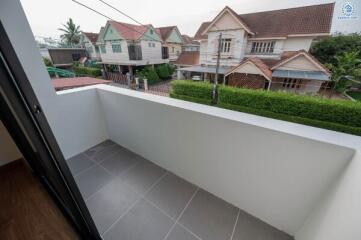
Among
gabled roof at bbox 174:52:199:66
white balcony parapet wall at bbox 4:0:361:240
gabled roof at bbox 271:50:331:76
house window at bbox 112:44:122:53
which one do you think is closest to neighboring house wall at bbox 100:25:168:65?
house window at bbox 112:44:122:53

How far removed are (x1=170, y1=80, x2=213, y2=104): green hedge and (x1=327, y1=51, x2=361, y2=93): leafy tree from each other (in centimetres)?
553

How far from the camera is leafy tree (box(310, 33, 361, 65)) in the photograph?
6.39m

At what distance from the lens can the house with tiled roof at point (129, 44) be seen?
31.1ft

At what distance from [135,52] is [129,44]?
1.96ft

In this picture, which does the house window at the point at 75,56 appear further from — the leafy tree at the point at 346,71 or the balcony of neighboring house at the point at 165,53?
the leafy tree at the point at 346,71

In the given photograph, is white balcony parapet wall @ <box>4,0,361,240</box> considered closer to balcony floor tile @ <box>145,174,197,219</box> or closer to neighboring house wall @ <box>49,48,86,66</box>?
balcony floor tile @ <box>145,174,197,219</box>

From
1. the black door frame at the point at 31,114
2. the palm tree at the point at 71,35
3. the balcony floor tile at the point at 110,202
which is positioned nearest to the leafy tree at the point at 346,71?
the balcony floor tile at the point at 110,202

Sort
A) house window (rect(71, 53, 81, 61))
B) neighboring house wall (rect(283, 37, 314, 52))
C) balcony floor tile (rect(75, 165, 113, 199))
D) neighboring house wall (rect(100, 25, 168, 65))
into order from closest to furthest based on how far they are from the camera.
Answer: balcony floor tile (rect(75, 165, 113, 199)), neighboring house wall (rect(283, 37, 314, 52)), neighboring house wall (rect(100, 25, 168, 65)), house window (rect(71, 53, 81, 61))

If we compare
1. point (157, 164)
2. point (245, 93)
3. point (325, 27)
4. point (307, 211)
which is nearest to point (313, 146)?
point (307, 211)

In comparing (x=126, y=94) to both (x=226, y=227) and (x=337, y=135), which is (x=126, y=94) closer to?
(x=226, y=227)

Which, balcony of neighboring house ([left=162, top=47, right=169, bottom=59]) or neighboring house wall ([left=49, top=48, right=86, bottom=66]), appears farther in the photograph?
neighboring house wall ([left=49, top=48, right=86, bottom=66])

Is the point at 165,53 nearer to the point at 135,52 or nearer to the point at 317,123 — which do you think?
the point at 135,52

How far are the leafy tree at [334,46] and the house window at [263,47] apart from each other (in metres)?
1.76

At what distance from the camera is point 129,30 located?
31.8 feet
